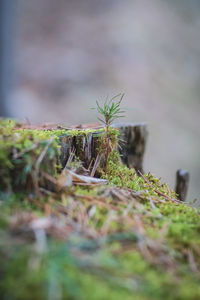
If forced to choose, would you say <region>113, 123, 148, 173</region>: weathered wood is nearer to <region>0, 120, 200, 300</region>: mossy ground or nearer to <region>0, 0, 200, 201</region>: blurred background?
<region>0, 120, 200, 300</region>: mossy ground

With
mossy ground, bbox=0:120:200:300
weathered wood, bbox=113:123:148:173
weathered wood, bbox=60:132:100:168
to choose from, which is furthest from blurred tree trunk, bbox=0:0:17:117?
mossy ground, bbox=0:120:200:300

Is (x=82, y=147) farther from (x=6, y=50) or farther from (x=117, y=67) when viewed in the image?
(x=117, y=67)

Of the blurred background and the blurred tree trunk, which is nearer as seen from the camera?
the blurred tree trunk

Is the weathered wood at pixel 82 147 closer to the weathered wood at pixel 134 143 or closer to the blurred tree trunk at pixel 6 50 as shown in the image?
the weathered wood at pixel 134 143

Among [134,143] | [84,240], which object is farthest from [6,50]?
[84,240]

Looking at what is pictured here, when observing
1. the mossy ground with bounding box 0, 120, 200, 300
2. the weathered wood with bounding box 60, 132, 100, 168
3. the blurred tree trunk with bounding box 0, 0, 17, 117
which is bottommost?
the mossy ground with bounding box 0, 120, 200, 300

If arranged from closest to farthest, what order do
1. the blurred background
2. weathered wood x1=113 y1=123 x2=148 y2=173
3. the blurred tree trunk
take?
1. weathered wood x1=113 y1=123 x2=148 y2=173
2. the blurred tree trunk
3. the blurred background

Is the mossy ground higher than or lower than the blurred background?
lower
